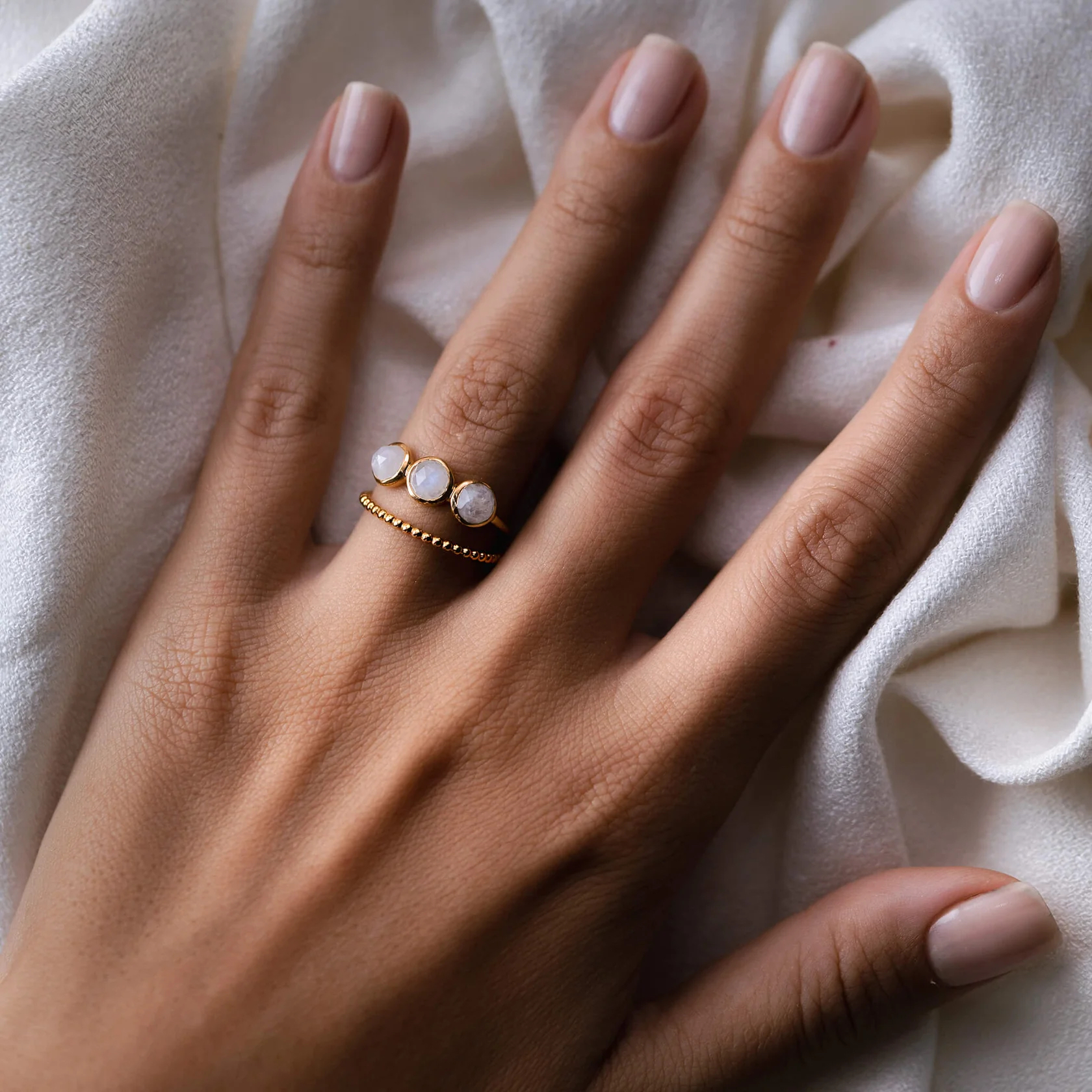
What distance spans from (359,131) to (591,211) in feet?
→ 0.72

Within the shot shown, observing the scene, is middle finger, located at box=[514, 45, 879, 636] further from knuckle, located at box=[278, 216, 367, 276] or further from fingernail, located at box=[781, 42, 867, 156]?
knuckle, located at box=[278, 216, 367, 276]

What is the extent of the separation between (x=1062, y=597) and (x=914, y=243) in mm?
359

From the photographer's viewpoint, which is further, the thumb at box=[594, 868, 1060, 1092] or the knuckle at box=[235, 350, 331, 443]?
the knuckle at box=[235, 350, 331, 443]

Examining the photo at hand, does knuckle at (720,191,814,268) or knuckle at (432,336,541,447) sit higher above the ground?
knuckle at (720,191,814,268)

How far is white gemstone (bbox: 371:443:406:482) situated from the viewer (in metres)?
0.90

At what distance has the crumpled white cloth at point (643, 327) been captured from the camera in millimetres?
893

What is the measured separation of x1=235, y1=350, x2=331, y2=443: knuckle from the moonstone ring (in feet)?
0.33

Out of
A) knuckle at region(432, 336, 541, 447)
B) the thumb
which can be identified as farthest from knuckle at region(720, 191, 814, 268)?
the thumb

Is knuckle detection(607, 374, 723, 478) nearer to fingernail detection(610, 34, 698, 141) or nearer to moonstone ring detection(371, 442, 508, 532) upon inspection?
moonstone ring detection(371, 442, 508, 532)

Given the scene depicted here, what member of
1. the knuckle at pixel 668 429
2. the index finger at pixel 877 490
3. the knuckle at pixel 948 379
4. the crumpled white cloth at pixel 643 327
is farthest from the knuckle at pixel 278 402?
the knuckle at pixel 948 379

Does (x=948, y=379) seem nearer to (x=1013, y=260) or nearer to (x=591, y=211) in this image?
(x=1013, y=260)

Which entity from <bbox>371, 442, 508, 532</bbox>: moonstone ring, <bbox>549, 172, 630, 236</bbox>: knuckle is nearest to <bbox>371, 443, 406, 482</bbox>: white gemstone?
<bbox>371, 442, 508, 532</bbox>: moonstone ring

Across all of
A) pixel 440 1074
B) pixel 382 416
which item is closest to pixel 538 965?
pixel 440 1074

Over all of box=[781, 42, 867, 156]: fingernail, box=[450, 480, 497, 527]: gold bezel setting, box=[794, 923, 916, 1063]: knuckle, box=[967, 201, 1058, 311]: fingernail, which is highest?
box=[781, 42, 867, 156]: fingernail
